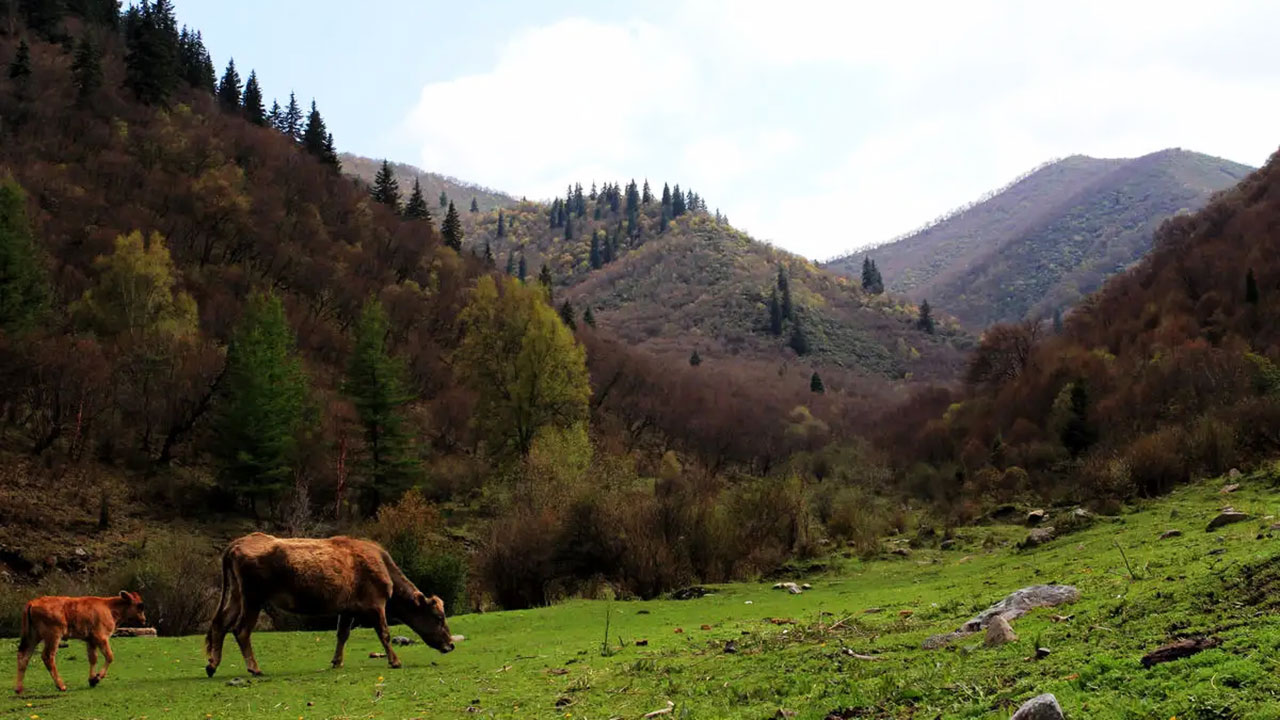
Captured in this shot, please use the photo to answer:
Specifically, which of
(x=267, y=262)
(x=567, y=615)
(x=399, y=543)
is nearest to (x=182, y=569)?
(x=399, y=543)

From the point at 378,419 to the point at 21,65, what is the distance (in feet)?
215

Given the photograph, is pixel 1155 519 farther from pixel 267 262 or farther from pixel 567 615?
pixel 267 262

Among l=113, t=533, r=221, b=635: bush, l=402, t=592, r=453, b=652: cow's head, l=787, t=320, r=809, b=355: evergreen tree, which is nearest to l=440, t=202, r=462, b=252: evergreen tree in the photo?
l=787, t=320, r=809, b=355: evergreen tree

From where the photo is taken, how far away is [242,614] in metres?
14.7

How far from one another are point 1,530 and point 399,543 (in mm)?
21452

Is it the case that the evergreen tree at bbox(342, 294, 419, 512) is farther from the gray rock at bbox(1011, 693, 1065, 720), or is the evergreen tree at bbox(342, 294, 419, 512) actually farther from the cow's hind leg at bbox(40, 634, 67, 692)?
the gray rock at bbox(1011, 693, 1065, 720)

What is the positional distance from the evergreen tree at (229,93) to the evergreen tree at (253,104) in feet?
3.81

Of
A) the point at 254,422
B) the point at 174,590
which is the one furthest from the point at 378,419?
the point at 174,590

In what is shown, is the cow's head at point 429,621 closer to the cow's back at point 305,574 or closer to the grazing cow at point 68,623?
the cow's back at point 305,574

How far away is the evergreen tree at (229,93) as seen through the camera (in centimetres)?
11375

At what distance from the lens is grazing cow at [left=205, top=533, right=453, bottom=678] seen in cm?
1475

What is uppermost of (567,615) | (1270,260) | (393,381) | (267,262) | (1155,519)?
(267,262)

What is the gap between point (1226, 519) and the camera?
742 inches

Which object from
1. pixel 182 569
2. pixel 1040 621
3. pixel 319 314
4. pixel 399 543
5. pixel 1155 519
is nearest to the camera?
pixel 1040 621
